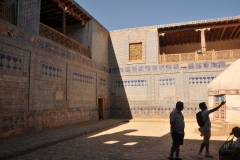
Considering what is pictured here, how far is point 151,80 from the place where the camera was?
12.9 metres

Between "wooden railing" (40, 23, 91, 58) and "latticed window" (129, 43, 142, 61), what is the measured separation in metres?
3.30

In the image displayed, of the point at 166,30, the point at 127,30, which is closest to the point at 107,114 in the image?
the point at 127,30

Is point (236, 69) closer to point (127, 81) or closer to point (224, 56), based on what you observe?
point (224, 56)

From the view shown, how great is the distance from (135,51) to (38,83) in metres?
7.52

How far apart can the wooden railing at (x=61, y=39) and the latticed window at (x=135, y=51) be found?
3.30 metres

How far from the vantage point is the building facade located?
255 inches

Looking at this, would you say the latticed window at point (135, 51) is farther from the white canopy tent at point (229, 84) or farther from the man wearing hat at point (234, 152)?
the man wearing hat at point (234, 152)

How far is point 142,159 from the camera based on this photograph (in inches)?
164

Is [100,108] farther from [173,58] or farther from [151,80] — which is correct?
[173,58]

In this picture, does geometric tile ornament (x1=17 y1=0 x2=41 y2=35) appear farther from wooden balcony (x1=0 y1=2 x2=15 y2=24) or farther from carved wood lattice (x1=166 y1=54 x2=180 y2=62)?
carved wood lattice (x1=166 y1=54 x2=180 y2=62)

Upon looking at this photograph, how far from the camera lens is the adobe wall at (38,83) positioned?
6.07 metres

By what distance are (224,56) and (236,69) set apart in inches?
141

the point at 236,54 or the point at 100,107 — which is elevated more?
the point at 236,54

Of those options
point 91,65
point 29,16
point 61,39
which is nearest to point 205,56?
point 91,65
